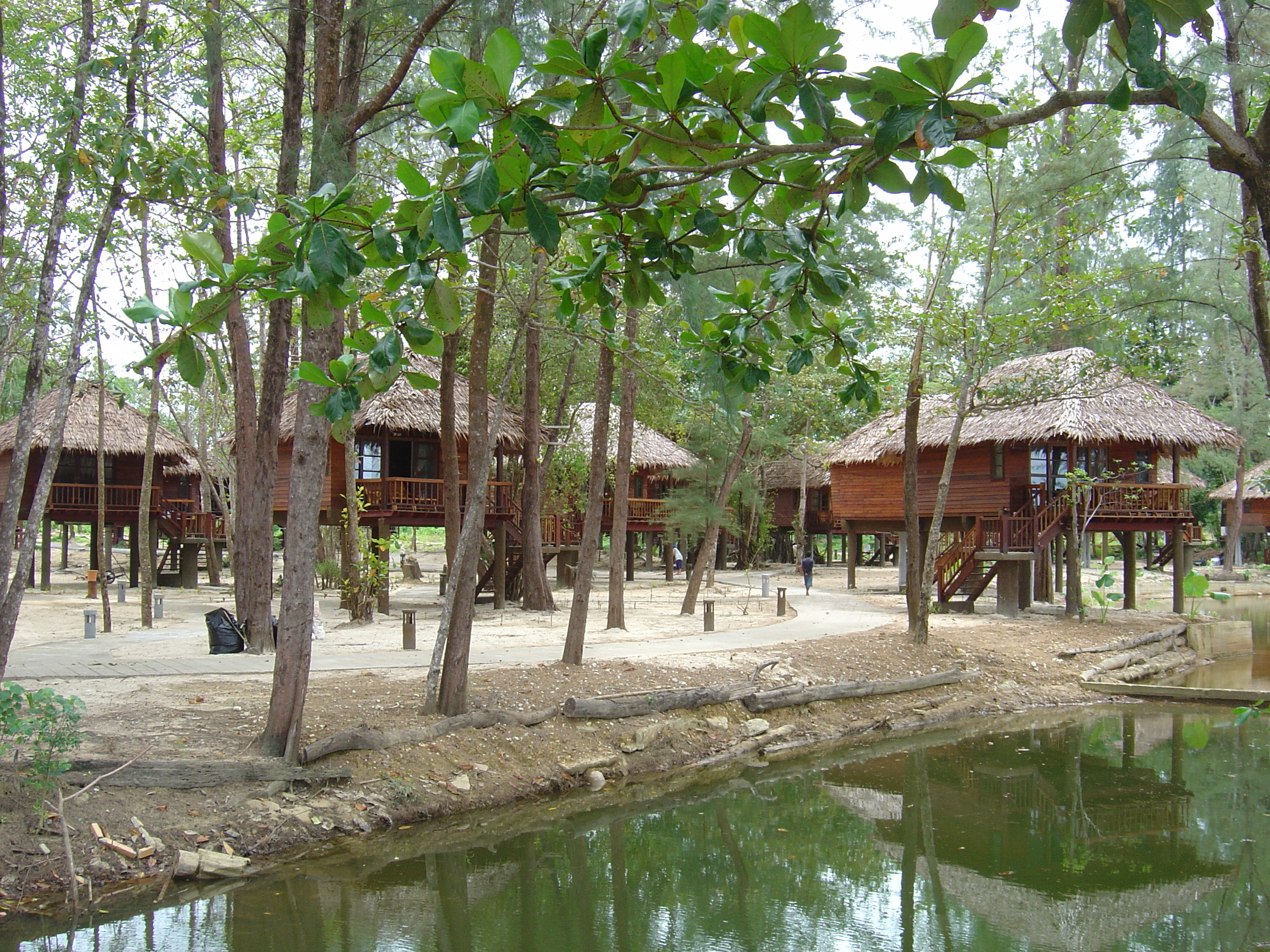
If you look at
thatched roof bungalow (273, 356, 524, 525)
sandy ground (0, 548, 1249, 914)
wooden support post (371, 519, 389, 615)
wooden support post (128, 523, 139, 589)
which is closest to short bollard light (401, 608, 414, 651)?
sandy ground (0, 548, 1249, 914)

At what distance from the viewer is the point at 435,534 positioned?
5862cm

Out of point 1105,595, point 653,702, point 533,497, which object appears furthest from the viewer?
point 1105,595

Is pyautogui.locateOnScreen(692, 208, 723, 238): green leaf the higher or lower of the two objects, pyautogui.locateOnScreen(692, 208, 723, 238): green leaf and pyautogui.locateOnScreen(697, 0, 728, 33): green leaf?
the lower

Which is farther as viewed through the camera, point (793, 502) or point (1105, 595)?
point (793, 502)

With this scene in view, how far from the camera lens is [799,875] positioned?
7.15m

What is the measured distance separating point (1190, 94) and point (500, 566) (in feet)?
57.3

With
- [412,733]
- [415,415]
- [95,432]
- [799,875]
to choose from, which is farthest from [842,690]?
[95,432]

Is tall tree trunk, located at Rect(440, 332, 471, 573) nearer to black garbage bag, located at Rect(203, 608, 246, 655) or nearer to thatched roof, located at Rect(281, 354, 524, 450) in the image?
black garbage bag, located at Rect(203, 608, 246, 655)

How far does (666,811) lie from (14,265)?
1139cm

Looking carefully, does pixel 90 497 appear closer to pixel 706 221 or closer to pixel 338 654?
pixel 338 654

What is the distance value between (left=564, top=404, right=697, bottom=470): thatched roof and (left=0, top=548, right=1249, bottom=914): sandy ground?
885 cm

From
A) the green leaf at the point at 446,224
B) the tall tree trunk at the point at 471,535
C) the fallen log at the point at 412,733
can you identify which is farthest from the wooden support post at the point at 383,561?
the green leaf at the point at 446,224

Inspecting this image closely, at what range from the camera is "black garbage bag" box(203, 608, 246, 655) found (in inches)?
471

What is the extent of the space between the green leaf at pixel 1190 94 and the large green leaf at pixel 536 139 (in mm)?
1354
